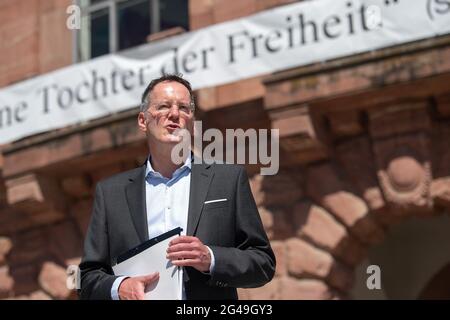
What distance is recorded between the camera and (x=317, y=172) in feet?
32.9

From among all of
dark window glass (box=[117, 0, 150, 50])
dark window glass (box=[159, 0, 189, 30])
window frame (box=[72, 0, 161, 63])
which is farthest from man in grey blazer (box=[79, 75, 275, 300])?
dark window glass (box=[117, 0, 150, 50])

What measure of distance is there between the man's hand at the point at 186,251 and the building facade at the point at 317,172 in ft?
21.1

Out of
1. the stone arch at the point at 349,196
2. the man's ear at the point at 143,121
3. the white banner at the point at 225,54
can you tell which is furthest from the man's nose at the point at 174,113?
the stone arch at the point at 349,196

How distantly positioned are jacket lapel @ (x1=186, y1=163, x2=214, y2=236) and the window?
8.60 meters

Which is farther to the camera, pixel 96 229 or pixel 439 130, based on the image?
pixel 439 130

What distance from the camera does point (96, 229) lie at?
3084 mm

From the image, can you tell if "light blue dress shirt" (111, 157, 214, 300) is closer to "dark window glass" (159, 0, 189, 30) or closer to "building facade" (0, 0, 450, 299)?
"building facade" (0, 0, 450, 299)

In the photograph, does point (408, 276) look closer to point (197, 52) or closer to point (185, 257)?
point (197, 52)

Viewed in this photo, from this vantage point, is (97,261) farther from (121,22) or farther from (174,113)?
(121,22)

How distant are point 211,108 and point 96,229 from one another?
7442 mm

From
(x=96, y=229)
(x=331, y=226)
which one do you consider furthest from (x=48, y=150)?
(x=96, y=229)

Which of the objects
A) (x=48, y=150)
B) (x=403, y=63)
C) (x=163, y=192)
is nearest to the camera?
(x=163, y=192)
